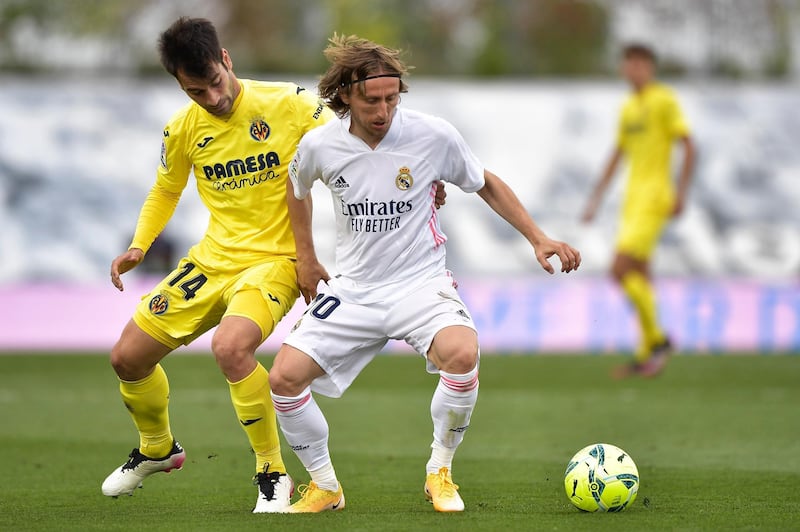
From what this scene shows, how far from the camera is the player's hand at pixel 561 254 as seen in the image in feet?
20.6

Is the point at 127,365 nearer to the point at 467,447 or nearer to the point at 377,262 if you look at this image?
the point at 377,262

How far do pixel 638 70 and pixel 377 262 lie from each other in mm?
7634

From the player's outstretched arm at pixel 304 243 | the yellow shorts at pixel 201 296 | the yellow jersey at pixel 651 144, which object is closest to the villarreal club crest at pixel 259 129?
the player's outstretched arm at pixel 304 243

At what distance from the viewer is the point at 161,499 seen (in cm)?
704

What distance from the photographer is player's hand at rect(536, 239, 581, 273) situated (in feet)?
20.6

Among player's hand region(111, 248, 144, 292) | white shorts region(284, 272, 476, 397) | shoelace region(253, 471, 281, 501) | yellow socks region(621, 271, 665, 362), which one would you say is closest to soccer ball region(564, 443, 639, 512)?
white shorts region(284, 272, 476, 397)

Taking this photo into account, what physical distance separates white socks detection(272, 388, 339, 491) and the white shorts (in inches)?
4.8

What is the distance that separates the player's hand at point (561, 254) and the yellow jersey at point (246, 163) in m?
1.47

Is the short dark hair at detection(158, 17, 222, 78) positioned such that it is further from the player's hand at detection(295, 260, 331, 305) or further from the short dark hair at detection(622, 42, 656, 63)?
the short dark hair at detection(622, 42, 656, 63)

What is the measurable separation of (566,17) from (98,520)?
24683mm

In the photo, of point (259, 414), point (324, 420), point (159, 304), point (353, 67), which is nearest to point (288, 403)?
point (324, 420)

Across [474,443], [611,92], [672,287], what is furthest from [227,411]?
[611,92]

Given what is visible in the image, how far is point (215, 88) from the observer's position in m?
6.76

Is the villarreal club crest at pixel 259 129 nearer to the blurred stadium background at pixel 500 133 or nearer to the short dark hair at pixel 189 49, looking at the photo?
the short dark hair at pixel 189 49
